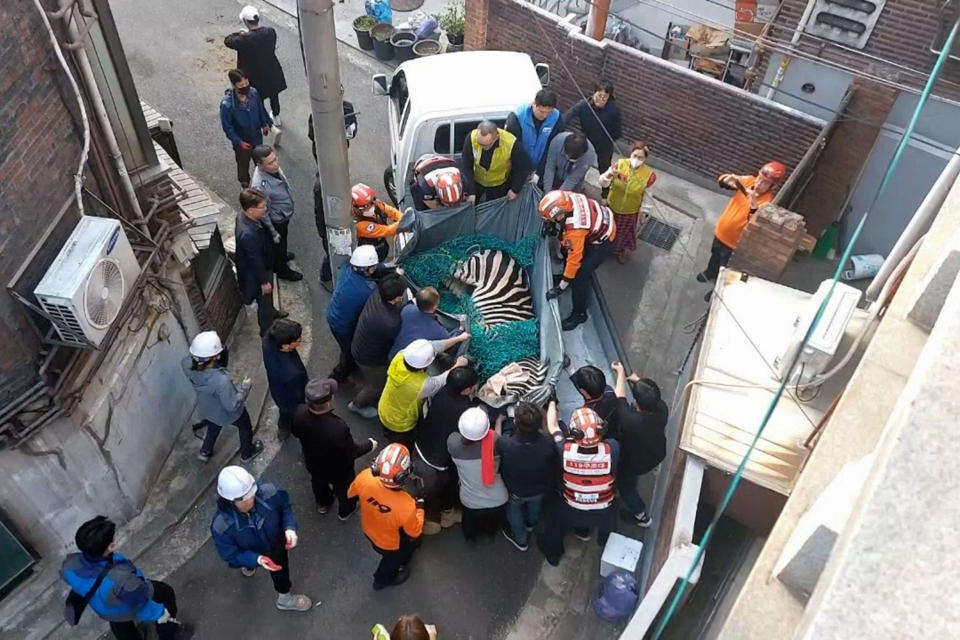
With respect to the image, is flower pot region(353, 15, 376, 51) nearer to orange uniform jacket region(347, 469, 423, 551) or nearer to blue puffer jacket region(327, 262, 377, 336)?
blue puffer jacket region(327, 262, 377, 336)

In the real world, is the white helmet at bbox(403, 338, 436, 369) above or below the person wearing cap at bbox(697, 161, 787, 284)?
below

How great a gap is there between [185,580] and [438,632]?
2.17m

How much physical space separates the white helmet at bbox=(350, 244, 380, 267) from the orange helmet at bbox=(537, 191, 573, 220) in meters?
1.66

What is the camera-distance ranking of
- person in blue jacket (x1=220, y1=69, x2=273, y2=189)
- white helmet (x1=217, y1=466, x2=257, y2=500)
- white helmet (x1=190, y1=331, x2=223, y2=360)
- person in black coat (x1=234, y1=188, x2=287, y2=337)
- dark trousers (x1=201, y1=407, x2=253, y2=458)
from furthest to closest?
person in blue jacket (x1=220, y1=69, x2=273, y2=189)
person in black coat (x1=234, y1=188, x2=287, y2=337)
dark trousers (x1=201, y1=407, x2=253, y2=458)
white helmet (x1=190, y1=331, x2=223, y2=360)
white helmet (x1=217, y1=466, x2=257, y2=500)

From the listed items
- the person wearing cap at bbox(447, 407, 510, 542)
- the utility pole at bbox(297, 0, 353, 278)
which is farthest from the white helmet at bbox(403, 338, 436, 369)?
the utility pole at bbox(297, 0, 353, 278)

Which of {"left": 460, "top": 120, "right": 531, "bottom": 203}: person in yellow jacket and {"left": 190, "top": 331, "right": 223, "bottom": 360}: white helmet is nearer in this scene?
{"left": 190, "top": 331, "right": 223, "bottom": 360}: white helmet

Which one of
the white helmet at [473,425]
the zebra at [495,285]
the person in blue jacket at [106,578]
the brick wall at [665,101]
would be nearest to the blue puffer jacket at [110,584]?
the person in blue jacket at [106,578]

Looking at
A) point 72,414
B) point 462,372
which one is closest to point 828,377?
point 462,372

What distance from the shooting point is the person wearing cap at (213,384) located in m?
6.12

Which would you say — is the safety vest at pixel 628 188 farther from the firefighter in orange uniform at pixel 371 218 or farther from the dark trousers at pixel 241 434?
the dark trousers at pixel 241 434

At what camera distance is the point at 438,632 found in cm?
615

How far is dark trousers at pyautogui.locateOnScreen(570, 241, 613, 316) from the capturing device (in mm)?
7344

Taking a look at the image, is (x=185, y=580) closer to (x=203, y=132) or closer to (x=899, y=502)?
(x=899, y=502)

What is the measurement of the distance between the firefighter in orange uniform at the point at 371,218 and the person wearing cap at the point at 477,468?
8.15 ft
